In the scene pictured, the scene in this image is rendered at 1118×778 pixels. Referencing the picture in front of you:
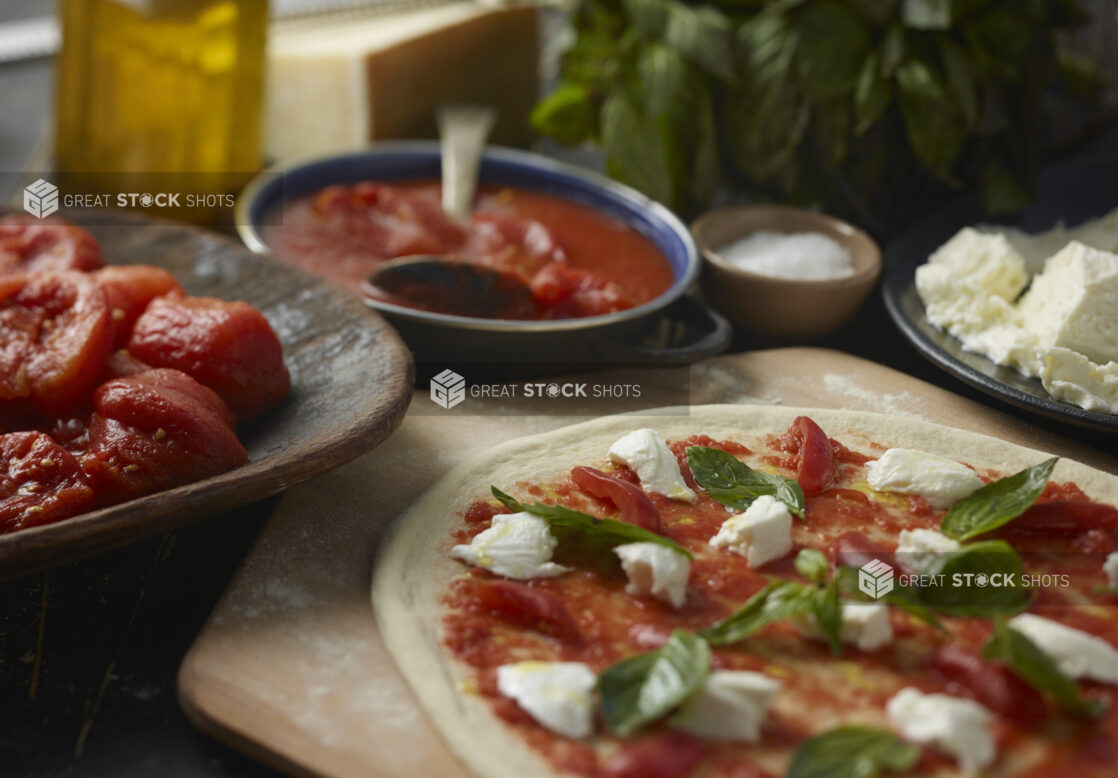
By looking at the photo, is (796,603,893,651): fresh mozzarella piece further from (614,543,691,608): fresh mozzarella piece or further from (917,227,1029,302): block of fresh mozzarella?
(917,227,1029,302): block of fresh mozzarella

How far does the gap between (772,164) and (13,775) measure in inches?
101

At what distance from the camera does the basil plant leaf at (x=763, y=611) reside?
5.69ft

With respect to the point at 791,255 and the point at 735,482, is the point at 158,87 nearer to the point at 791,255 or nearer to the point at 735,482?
the point at 791,255

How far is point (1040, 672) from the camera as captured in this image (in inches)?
63.2

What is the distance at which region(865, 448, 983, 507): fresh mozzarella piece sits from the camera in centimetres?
213

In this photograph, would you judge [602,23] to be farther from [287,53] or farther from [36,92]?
[36,92]

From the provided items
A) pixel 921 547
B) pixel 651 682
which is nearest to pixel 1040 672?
pixel 921 547

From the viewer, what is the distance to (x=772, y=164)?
3.19 meters

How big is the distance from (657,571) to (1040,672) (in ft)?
2.08

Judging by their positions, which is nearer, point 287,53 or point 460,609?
point 460,609

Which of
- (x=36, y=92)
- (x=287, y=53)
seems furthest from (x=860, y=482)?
(x=36, y=92)
